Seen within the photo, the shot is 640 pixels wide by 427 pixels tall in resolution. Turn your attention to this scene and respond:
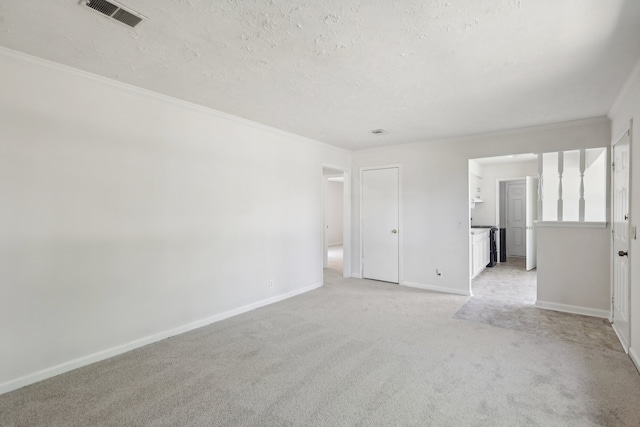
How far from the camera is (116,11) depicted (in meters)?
1.85

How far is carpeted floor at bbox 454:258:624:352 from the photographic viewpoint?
330cm

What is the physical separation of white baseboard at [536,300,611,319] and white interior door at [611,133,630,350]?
0.77 feet

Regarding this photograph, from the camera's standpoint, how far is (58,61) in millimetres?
2477

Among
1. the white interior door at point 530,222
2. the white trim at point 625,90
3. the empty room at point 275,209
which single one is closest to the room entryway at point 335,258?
the empty room at point 275,209

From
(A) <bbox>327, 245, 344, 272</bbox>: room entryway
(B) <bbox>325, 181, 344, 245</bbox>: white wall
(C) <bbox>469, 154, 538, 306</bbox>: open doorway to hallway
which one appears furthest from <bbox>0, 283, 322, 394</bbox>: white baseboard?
Answer: (B) <bbox>325, 181, 344, 245</bbox>: white wall

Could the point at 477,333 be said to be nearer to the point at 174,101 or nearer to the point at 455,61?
the point at 455,61

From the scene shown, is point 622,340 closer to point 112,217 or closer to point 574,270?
point 574,270

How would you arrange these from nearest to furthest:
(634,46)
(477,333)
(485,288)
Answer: (634,46), (477,333), (485,288)

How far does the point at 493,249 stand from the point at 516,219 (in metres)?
1.77

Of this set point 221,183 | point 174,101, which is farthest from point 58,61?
point 221,183

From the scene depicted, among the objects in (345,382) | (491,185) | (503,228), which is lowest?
(345,382)

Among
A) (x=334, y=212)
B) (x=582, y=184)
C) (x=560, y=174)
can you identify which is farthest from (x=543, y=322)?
(x=334, y=212)

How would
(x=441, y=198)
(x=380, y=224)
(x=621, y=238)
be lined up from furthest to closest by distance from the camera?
(x=380, y=224) < (x=441, y=198) < (x=621, y=238)

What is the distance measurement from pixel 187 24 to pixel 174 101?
A: 57.6 inches
